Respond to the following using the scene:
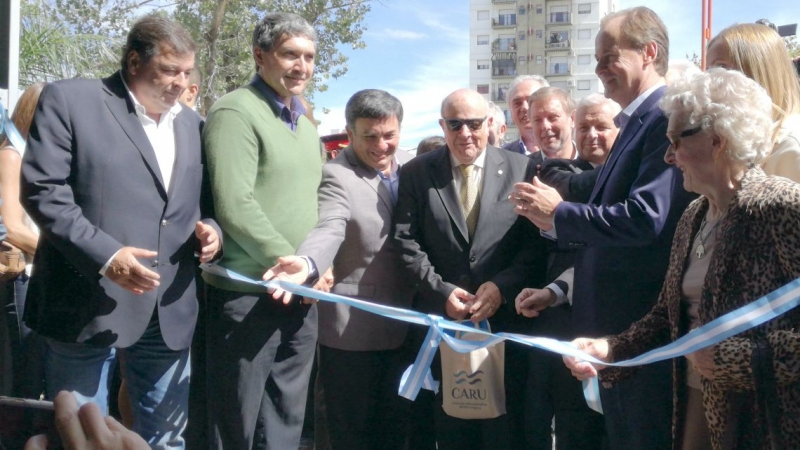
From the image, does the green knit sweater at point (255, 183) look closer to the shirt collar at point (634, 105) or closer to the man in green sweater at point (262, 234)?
the man in green sweater at point (262, 234)

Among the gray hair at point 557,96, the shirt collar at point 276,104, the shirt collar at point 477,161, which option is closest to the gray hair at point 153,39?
the shirt collar at point 276,104

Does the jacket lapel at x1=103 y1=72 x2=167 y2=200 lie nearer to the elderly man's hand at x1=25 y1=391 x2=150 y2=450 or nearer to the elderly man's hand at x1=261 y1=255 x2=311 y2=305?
the elderly man's hand at x1=261 y1=255 x2=311 y2=305

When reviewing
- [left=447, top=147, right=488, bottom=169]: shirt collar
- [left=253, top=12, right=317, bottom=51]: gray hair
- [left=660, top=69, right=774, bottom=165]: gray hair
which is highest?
[left=253, top=12, right=317, bottom=51]: gray hair

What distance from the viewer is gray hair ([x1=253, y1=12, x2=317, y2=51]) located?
142 inches

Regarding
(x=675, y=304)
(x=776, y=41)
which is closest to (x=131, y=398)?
(x=675, y=304)

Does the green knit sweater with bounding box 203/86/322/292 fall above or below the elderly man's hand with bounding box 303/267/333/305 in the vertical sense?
above

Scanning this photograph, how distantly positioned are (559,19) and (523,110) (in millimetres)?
72974

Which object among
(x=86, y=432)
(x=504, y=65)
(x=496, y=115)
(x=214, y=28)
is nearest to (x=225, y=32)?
(x=214, y=28)

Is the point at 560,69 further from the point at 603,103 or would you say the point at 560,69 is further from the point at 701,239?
the point at 701,239

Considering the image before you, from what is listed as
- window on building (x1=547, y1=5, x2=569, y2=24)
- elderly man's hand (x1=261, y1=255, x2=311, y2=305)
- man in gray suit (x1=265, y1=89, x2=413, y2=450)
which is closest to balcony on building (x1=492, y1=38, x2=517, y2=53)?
window on building (x1=547, y1=5, x2=569, y2=24)

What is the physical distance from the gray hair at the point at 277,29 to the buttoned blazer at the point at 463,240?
977 mm

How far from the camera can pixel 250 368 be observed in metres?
3.47

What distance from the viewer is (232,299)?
3463 mm

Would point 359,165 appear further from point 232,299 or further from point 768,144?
point 768,144
